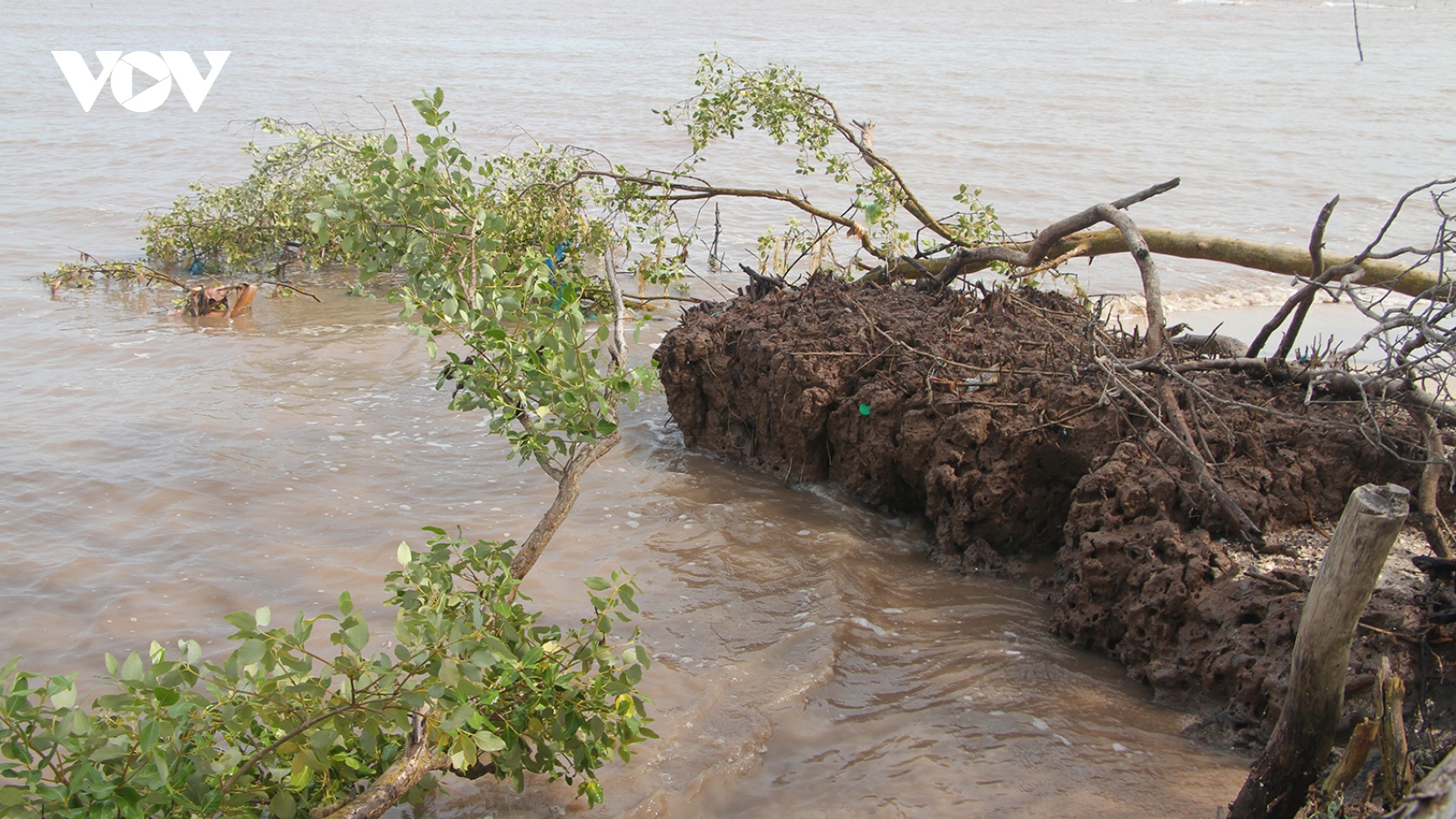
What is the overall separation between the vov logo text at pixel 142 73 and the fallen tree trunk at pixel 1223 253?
18.5 meters

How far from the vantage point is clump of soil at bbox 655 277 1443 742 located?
4.05 m

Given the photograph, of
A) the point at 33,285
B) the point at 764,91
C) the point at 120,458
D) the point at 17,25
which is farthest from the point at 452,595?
the point at 17,25

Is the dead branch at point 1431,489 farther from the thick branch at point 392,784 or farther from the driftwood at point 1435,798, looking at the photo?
the thick branch at point 392,784

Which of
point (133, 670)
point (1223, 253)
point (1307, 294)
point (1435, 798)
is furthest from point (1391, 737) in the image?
point (1223, 253)

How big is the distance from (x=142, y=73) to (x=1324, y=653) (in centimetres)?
2684

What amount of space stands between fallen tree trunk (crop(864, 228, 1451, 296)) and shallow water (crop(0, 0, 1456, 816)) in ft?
7.65

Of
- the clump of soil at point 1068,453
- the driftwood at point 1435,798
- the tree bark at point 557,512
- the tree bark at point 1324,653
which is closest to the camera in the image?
the driftwood at point 1435,798

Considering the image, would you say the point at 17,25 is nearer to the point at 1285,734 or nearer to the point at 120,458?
the point at 120,458

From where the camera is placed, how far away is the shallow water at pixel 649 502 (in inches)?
155

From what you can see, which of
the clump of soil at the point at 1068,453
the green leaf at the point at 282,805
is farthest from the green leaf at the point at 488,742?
the clump of soil at the point at 1068,453

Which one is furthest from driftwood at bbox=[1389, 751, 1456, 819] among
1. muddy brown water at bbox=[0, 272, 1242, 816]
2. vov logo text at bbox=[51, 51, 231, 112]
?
vov logo text at bbox=[51, 51, 231, 112]

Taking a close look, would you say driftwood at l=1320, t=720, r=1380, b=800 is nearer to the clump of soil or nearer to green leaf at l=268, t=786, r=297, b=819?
the clump of soil

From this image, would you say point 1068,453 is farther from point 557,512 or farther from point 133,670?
point 133,670

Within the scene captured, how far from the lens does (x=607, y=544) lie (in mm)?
5738
